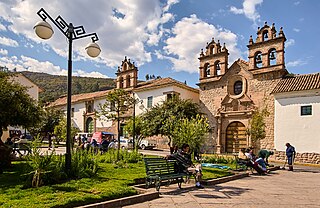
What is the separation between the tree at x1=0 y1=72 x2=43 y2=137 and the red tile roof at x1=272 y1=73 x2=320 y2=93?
1887 centimetres

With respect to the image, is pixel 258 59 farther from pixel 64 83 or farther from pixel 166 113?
pixel 64 83

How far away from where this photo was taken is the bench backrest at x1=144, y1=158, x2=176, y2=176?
26.1 ft

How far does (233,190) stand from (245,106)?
18.2 meters

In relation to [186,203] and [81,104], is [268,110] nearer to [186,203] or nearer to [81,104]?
[186,203]

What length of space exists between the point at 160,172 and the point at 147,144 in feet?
79.3

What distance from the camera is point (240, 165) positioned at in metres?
13.1

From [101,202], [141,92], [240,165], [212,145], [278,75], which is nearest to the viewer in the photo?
[101,202]

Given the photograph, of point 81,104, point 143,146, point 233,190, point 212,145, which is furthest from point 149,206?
point 81,104

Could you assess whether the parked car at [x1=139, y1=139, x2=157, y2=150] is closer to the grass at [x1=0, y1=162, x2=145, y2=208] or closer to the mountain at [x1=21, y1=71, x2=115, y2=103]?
the grass at [x1=0, y1=162, x2=145, y2=208]

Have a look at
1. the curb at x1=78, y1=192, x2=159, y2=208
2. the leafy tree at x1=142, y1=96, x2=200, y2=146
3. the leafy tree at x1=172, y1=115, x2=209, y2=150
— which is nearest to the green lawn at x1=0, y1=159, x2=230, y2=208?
the curb at x1=78, y1=192, x2=159, y2=208

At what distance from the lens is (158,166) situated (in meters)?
8.23

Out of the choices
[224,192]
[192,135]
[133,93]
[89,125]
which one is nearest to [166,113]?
[133,93]

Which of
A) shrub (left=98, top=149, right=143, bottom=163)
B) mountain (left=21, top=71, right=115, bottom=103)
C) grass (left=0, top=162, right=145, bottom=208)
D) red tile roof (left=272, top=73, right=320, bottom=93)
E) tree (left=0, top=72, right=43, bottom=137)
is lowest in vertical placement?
shrub (left=98, top=149, right=143, bottom=163)

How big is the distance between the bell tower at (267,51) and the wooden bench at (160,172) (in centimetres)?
1846
